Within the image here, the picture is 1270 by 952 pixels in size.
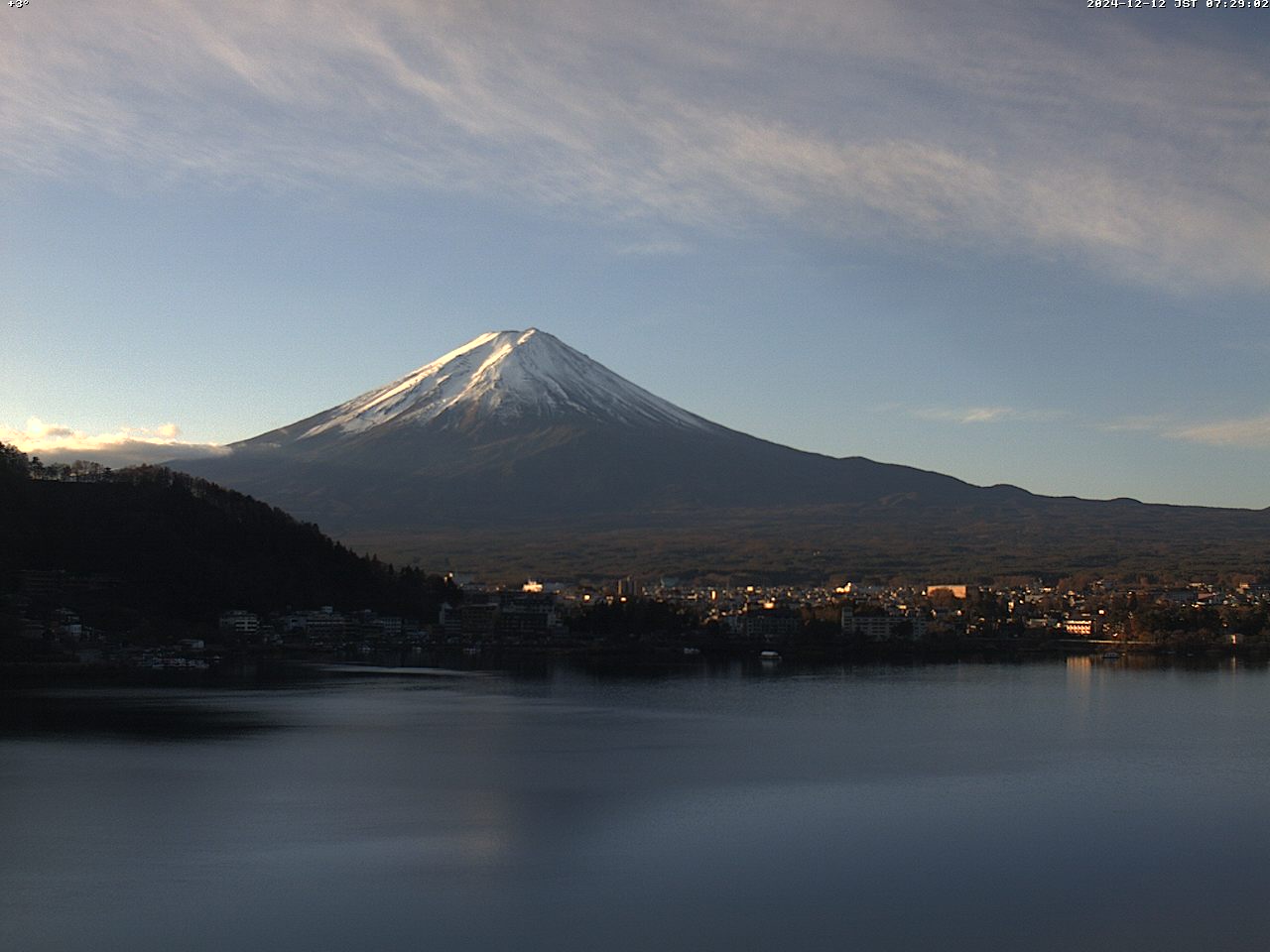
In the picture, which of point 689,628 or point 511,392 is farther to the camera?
point 511,392

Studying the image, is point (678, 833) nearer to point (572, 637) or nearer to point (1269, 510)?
point (572, 637)

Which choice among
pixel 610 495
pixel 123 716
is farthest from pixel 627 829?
pixel 610 495

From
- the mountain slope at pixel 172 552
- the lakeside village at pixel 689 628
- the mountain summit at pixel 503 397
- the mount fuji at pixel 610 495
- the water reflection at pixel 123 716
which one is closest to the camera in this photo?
the water reflection at pixel 123 716

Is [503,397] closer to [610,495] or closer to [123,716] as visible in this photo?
[610,495]

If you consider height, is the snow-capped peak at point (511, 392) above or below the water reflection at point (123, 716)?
above

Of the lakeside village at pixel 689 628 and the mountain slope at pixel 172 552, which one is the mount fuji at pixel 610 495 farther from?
the mountain slope at pixel 172 552

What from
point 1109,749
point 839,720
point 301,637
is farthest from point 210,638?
point 1109,749

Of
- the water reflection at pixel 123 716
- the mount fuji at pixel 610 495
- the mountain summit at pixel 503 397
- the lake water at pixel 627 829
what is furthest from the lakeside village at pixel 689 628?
the mountain summit at pixel 503 397
